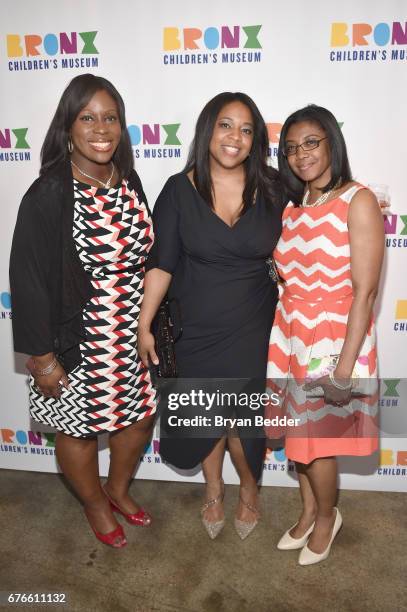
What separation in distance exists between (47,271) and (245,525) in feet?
4.72

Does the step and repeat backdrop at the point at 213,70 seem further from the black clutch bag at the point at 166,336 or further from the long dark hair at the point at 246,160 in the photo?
the black clutch bag at the point at 166,336

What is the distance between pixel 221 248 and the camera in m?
1.95

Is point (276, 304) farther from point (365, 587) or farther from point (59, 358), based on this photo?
point (365, 587)

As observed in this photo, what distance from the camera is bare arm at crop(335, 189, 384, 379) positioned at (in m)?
1.70

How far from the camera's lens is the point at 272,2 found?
215 cm

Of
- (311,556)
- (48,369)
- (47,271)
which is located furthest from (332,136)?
(311,556)

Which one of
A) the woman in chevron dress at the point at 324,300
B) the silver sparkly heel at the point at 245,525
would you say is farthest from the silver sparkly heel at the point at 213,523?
the woman in chevron dress at the point at 324,300

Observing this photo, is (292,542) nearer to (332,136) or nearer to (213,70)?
(332,136)

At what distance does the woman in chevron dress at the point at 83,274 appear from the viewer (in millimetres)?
1782

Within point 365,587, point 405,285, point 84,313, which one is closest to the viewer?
point 84,313

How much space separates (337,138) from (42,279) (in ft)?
3.69

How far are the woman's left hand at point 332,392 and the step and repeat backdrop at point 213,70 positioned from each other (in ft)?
2.48

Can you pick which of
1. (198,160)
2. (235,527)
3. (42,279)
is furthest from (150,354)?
(235,527)

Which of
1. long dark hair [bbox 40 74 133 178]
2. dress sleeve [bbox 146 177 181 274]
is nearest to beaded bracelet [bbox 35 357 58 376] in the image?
dress sleeve [bbox 146 177 181 274]
